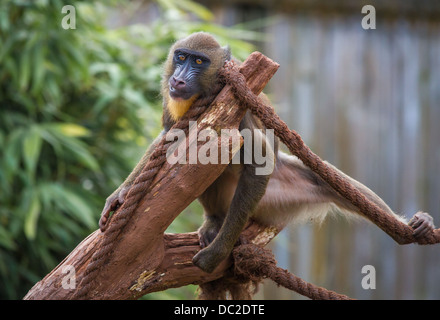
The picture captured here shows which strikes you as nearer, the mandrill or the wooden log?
the wooden log

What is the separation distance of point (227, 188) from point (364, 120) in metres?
3.18

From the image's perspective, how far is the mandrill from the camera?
9.80ft

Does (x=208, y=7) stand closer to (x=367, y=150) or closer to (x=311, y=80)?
(x=311, y=80)

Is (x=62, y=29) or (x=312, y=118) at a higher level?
(x=62, y=29)

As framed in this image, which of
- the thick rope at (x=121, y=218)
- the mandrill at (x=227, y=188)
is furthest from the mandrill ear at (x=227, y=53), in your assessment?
the thick rope at (x=121, y=218)

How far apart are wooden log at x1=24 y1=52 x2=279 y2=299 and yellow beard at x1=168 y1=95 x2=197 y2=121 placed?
0.32 meters

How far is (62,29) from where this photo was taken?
15.8 feet

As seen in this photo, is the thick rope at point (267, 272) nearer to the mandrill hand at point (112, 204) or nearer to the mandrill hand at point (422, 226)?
the mandrill hand at point (422, 226)

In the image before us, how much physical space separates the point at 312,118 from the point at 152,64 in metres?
1.90

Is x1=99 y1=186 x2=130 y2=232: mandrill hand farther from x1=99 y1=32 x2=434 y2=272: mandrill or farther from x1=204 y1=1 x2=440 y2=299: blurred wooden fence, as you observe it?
x1=204 y1=1 x2=440 y2=299: blurred wooden fence

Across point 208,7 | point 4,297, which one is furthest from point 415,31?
point 4,297

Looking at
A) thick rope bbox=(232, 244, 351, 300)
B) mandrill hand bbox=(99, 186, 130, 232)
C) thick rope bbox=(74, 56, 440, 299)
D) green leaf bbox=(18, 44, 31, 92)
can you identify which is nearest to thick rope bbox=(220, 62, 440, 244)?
thick rope bbox=(74, 56, 440, 299)

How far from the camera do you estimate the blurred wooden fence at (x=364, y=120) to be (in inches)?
235

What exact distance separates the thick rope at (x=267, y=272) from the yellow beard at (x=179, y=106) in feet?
2.84
